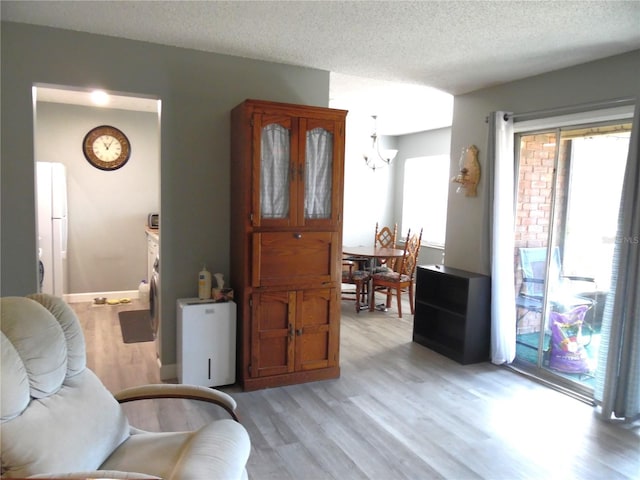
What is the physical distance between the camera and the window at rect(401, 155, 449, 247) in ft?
23.5

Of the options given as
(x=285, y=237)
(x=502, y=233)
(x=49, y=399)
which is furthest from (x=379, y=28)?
(x=49, y=399)

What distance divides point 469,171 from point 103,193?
14.5 ft

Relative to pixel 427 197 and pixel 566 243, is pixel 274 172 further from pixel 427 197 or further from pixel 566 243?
pixel 427 197

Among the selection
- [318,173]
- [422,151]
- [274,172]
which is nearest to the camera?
[274,172]

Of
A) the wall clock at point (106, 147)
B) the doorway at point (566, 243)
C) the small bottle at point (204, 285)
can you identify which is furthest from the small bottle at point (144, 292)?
the doorway at point (566, 243)

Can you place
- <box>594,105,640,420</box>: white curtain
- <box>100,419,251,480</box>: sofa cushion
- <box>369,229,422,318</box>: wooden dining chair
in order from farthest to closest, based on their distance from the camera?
<box>369,229,422,318</box>: wooden dining chair
<box>594,105,640,420</box>: white curtain
<box>100,419,251,480</box>: sofa cushion

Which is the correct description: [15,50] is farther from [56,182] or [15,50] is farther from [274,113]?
[56,182]

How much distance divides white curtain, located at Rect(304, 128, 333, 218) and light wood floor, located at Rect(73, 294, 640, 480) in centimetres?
135

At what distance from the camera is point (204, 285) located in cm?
357

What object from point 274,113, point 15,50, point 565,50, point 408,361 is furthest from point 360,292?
point 15,50

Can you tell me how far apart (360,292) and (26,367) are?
4646mm

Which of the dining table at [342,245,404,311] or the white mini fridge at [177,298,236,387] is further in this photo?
the dining table at [342,245,404,311]

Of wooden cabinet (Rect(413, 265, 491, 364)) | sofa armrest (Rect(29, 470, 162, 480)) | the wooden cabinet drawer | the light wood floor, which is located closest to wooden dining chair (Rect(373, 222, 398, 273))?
wooden cabinet (Rect(413, 265, 491, 364))

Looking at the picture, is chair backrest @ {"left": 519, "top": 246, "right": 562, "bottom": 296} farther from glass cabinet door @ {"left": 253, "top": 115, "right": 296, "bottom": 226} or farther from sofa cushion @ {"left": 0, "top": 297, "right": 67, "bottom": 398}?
sofa cushion @ {"left": 0, "top": 297, "right": 67, "bottom": 398}
